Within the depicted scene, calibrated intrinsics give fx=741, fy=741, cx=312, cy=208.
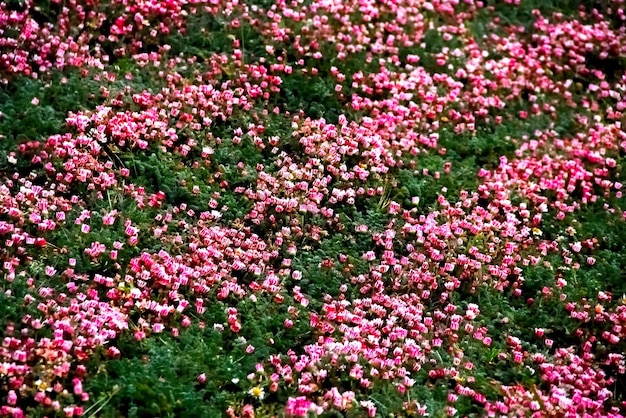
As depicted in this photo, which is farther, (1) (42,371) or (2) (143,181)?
(2) (143,181)

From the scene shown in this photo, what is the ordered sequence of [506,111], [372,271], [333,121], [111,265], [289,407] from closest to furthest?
[289,407] → [111,265] → [372,271] → [333,121] → [506,111]

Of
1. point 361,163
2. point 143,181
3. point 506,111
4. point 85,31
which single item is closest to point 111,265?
point 143,181

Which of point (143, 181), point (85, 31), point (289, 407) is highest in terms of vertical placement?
point (85, 31)

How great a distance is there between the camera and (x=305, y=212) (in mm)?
5602

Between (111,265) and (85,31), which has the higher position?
(85,31)

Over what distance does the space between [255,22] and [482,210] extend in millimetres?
2892

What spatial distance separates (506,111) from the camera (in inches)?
279

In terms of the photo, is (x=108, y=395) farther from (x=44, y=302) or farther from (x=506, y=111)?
(x=506, y=111)

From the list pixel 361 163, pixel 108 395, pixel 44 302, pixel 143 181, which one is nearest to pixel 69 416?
pixel 108 395

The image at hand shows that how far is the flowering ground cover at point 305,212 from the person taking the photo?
439 cm

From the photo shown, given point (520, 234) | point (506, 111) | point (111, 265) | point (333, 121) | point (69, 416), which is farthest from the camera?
point (506, 111)

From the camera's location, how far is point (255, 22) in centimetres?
711

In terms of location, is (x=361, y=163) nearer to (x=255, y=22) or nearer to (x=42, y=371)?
(x=255, y=22)

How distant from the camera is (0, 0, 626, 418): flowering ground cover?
173 inches
